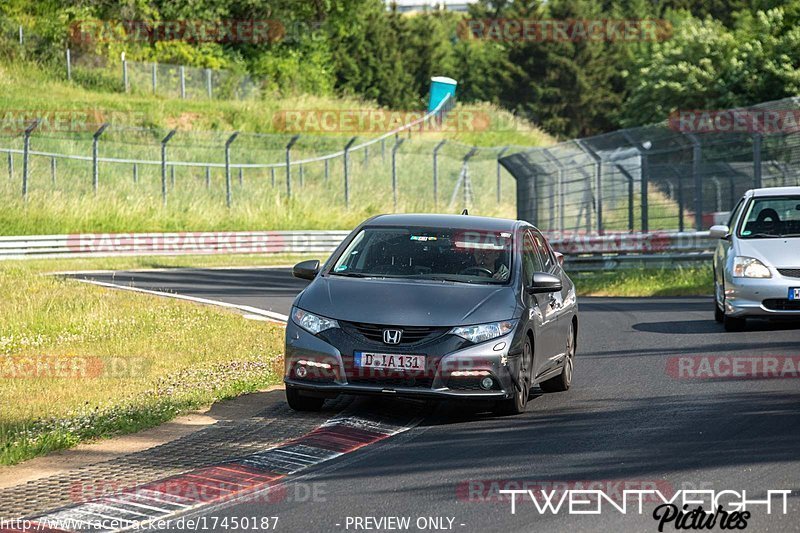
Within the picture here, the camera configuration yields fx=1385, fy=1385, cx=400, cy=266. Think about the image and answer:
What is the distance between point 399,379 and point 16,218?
1097 inches

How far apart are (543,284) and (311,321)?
1.85 meters

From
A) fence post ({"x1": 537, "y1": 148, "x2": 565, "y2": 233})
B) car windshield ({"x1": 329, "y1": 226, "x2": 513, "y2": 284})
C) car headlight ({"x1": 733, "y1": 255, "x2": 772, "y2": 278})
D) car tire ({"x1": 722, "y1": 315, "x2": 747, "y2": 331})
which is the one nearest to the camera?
car windshield ({"x1": 329, "y1": 226, "x2": 513, "y2": 284})

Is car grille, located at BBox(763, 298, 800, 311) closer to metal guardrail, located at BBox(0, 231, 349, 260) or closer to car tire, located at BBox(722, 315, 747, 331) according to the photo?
car tire, located at BBox(722, 315, 747, 331)

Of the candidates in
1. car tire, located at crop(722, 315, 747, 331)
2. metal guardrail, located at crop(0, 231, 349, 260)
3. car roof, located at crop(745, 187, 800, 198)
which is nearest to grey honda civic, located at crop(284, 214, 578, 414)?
car tire, located at crop(722, 315, 747, 331)

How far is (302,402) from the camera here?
10.4 meters

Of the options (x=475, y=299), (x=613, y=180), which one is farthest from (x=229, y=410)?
(x=613, y=180)

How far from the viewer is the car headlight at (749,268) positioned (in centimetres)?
1585

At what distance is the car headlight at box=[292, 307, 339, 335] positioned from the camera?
32.9 ft

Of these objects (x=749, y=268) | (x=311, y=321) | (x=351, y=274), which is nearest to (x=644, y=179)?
(x=749, y=268)

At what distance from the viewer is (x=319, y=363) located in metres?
9.94

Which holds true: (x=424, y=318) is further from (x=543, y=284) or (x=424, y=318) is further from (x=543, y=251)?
(x=543, y=251)

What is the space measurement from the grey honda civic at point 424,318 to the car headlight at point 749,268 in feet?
17.3

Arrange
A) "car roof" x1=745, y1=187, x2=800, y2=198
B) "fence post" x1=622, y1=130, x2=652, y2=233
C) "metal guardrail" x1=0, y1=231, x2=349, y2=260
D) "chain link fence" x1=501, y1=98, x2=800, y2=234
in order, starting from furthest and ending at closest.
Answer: "metal guardrail" x1=0, y1=231, x2=349, y2=260 < "fence post" x1=622, y1=130, x2=652, y2=233 < "chain link fence" x1=501, y1=98, x2=800, y2=234 < "car roof" x1=745, y1=187, x2=800, y2=198

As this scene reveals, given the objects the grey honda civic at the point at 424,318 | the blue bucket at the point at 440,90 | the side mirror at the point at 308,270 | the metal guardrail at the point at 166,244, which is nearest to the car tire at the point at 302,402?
the grey honda civic at the point at 424,318
